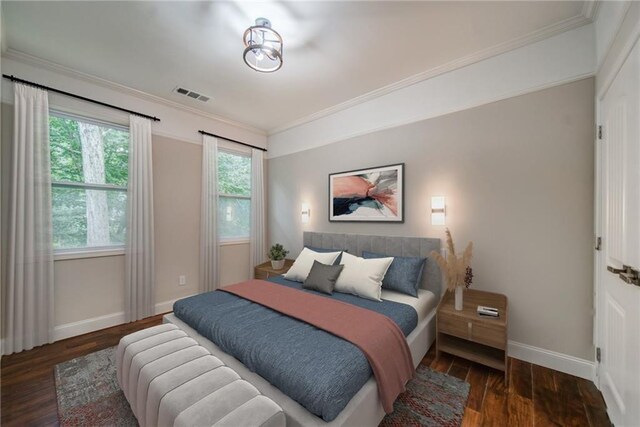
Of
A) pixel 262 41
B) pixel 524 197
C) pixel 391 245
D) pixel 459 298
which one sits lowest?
pixel 459 298

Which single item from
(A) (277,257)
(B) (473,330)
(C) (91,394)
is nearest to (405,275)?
(B) (473,330)

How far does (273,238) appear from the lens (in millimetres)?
4699

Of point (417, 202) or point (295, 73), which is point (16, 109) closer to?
point (295, 73)

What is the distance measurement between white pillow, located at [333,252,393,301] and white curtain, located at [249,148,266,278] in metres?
2.28

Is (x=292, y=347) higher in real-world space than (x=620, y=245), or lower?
lower

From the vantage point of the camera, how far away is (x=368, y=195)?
11.0 feet

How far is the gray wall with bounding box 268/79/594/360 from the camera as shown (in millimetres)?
2049

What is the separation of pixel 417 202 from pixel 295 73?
2.11m

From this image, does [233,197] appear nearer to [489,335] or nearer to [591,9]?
[489,335]

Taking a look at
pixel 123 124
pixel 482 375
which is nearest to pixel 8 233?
pixel 123 124

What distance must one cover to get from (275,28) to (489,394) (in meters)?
3.49

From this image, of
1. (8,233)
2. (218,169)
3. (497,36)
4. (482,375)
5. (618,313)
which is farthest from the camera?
(218,169)

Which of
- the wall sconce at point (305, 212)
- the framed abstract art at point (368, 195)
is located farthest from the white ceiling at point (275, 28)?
the wall sconce at point (305, 212)

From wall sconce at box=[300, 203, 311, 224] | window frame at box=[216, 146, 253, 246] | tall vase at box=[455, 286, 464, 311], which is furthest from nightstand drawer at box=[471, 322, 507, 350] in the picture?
window frame at box=[216, 146, 253, 246]
